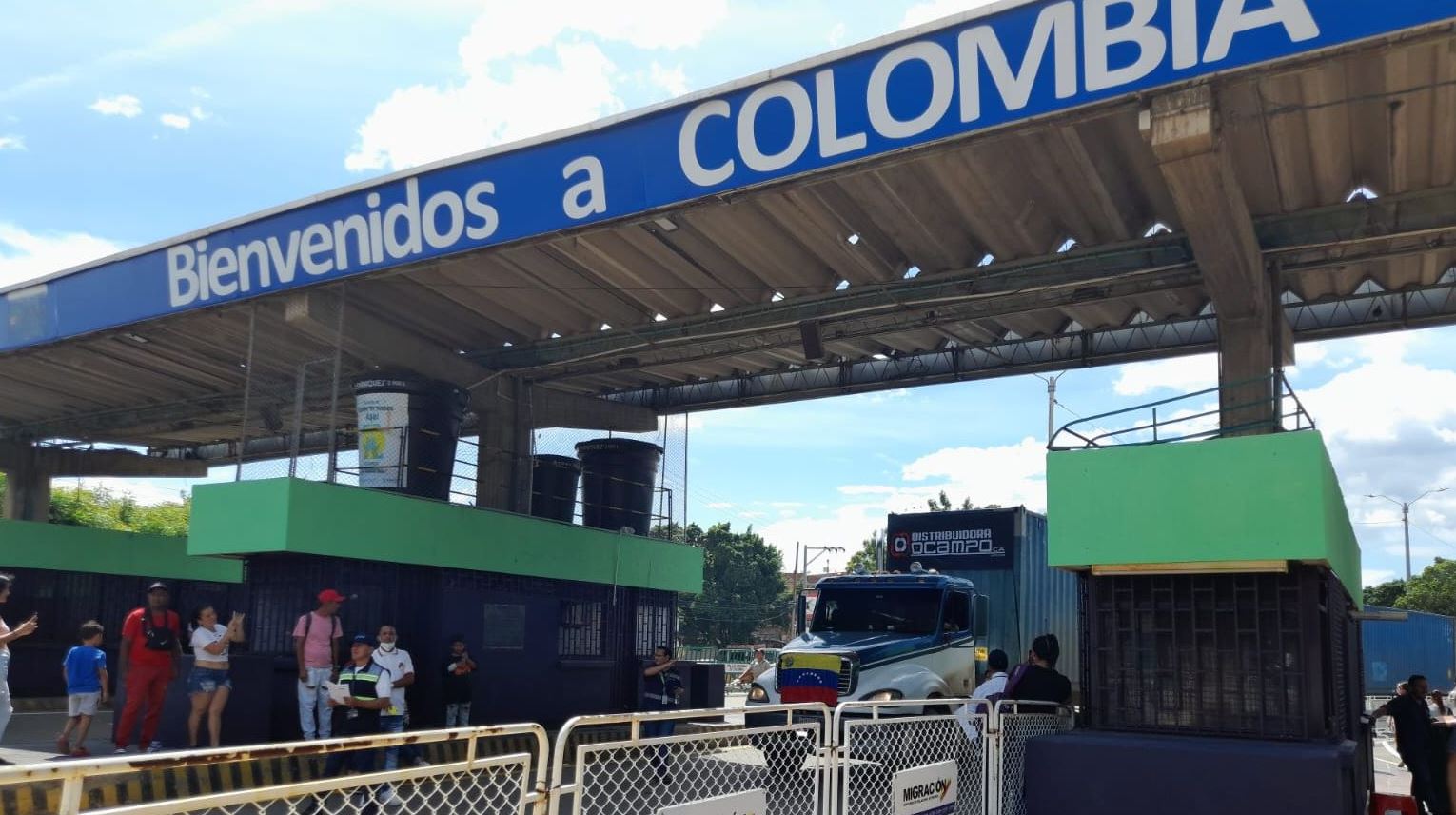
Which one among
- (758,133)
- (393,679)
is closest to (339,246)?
(393,679)

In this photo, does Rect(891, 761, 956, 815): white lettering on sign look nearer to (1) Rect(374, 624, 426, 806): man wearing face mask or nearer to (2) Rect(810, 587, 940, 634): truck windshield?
(1) Rect(374, 624, 426, 806): man wearing face mask

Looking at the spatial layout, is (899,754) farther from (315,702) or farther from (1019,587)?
(1019,587)

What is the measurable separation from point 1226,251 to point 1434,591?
57096mm

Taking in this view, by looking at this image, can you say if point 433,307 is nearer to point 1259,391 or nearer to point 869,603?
point 869,603

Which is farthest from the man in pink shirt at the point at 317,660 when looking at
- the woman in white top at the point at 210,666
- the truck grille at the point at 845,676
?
the truck grille at the point at 845,676

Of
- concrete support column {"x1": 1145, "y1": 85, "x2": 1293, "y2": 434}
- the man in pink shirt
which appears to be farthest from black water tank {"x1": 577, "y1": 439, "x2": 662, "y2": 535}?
concrete support column {"x1": 1145, "y1": 85, "x2": 1293, "y2": 434}

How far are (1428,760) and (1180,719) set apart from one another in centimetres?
392

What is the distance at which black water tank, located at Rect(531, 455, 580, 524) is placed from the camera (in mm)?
18734

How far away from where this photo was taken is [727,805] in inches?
213

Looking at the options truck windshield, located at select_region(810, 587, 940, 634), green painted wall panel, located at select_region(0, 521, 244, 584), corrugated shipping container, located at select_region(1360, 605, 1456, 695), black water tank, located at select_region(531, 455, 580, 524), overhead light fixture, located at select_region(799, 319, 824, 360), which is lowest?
corrugated shipping container, located at select_region(1360, 605, 1456, 695)

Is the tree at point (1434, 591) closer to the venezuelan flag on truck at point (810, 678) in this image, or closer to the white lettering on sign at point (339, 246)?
the venezuelan flag on truck at point (810, 678)

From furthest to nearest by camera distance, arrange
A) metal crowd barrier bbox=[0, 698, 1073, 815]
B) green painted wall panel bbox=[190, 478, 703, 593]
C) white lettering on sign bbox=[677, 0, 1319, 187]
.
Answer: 1. green painted wall panel bbox=[190, 478, 703, 593]
2. white lettering on sign bbox=[677, 0, 1319, 187]
3. metal crowd barrier bbox=[0, 698, 1073, 815]

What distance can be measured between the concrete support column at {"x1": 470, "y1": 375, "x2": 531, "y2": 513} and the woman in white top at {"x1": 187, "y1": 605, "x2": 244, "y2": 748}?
5.75m

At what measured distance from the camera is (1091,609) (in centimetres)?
976
